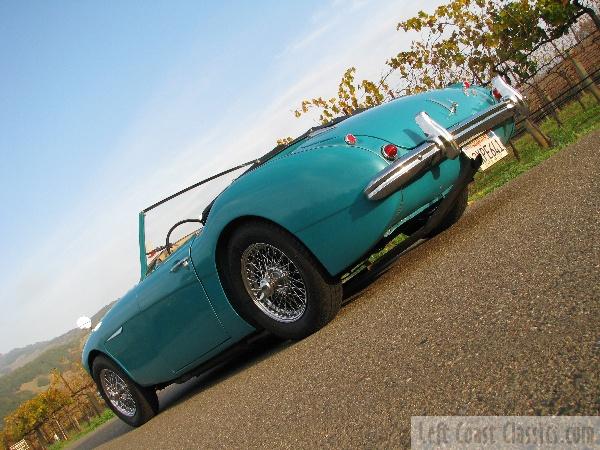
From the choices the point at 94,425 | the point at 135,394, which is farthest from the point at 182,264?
the point at 94,425

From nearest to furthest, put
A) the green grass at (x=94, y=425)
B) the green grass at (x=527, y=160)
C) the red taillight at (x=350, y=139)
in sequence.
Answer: the red taillight at (x=350, y=139)
the green grass at (x=527, y=160)
the green grass at (x=94, y=425)

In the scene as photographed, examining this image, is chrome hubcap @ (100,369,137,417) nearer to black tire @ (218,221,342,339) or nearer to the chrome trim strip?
the chrome trim strip

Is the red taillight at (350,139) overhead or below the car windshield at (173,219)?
below

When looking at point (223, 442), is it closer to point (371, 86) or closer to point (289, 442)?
point (289, 442)

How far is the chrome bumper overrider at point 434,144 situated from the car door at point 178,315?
154 centimetres

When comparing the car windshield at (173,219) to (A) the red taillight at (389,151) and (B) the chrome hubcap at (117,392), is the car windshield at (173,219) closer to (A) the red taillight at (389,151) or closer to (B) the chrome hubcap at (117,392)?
(B) the chrome hubcap at (117,392)

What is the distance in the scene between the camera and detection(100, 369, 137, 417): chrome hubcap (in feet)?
18.3

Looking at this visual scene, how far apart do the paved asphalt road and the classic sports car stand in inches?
11.7

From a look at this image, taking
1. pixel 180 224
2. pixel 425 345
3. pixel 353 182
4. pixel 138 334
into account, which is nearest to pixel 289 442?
pixel 425 345

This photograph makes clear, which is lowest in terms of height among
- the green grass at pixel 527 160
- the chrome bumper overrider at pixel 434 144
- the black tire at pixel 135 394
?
the green grass at pixel 527 160

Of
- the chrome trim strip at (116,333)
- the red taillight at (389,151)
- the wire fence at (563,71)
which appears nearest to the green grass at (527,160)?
the wire fence at (563,71)

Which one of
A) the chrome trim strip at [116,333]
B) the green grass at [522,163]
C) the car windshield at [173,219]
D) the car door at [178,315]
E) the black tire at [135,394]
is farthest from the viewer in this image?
the green grass at [522,163]

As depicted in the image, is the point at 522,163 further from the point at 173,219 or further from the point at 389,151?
the point at 389,151

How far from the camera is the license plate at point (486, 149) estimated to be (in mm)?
4062
